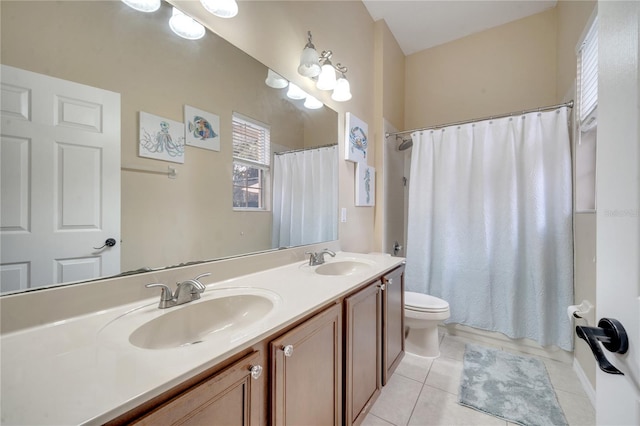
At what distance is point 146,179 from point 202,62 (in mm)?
565

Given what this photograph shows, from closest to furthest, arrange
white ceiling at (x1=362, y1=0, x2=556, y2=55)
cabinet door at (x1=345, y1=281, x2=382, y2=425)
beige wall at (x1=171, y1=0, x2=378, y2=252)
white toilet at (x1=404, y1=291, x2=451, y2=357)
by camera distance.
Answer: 1. cabinet door at (x1=345, y1=281, x2=382, y2=425)
2. beige wall at (x1=171, y1=0, x2=378, y2=252)
3. white toilet at (x1=404, y1=291, x2=451, y2=357)
4. white ceiling at (x1=362, y1=0, x2=556, y2=55)

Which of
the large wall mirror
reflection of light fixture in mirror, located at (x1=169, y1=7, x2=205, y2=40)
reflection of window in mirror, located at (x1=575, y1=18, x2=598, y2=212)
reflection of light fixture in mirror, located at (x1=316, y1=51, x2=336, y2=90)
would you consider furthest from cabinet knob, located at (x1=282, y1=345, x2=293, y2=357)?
reflection of window in mirror, located at (x1=575, y1=18, x2=598, y2=212)

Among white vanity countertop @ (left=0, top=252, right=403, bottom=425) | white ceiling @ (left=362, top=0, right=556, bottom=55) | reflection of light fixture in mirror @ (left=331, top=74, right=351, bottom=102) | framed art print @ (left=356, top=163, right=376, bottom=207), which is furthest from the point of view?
white ceiling @ (left=362, top=0, right=556, bottom=55)

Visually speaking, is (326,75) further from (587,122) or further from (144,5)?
(587,122)

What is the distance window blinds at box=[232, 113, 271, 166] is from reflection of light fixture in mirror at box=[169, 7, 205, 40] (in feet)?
1.10

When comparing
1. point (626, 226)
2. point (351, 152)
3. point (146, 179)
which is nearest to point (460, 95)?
point (351, 152)

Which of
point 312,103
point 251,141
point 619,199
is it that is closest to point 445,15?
point 312,103

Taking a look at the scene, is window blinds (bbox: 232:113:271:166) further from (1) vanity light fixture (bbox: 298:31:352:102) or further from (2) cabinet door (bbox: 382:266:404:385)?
(2) cabinet door (bbox: 382:266:404:385)

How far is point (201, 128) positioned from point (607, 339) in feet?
4.50

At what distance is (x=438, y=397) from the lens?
5.11ft

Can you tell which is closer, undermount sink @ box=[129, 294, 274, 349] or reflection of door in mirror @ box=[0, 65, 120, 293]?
reflection of door in mirror @ box=[0, 65, 120, 293]

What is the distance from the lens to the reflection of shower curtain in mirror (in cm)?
148

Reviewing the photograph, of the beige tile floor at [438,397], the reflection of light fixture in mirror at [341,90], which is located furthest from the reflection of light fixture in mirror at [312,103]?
the beige tile floor at [438,397]

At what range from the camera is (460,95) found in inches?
107
